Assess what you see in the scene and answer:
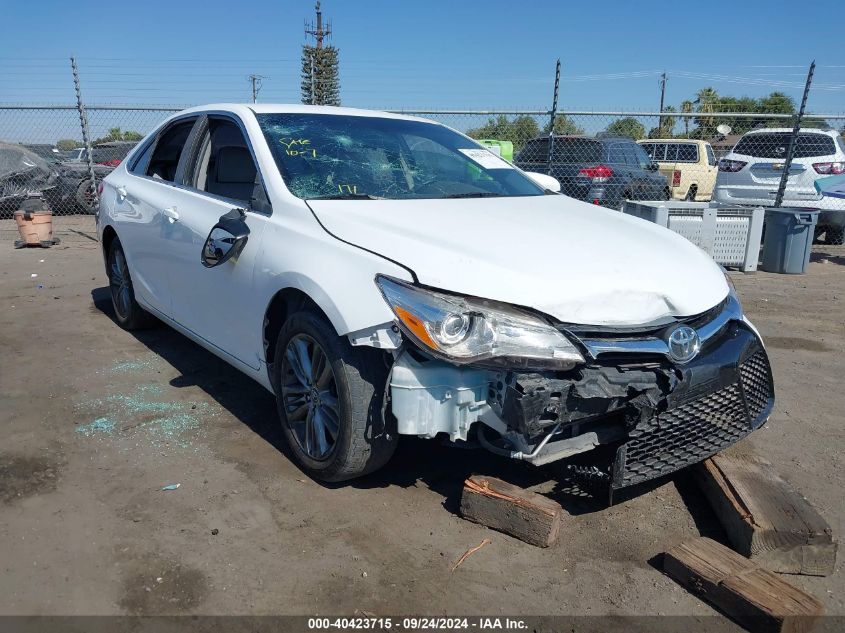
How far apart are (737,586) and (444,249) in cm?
163

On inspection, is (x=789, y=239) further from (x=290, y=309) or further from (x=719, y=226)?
(x=290, y=309)

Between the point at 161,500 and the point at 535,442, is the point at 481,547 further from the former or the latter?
the point at 161,500

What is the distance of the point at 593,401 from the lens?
260 centimetres

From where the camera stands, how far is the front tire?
2.91 meters

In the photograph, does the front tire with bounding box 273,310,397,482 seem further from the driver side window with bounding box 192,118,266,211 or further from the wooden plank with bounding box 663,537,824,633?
the wooden plank with bounding box 663,537,824,633

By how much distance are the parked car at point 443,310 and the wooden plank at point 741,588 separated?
347mm

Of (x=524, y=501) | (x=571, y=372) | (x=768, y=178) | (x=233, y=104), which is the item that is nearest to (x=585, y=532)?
(x=524, y=501)

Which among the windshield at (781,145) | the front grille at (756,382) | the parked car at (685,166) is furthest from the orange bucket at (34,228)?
the parked car at (685,166)

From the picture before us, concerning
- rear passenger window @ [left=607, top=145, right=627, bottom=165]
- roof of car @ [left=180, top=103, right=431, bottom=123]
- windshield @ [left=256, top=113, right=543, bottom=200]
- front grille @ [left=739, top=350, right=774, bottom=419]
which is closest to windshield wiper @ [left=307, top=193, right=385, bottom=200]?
windshield @ [left=256, top=113, right=543, bottom=200]

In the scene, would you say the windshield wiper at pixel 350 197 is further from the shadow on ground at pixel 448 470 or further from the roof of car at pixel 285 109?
the shadow on ground at pixel 448 470

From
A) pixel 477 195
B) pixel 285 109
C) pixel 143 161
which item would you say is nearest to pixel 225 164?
pixel 285 109

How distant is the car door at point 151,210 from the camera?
14.7ft

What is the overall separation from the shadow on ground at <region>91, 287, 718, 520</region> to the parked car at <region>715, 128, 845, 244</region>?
9022mm

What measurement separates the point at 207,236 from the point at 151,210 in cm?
100
